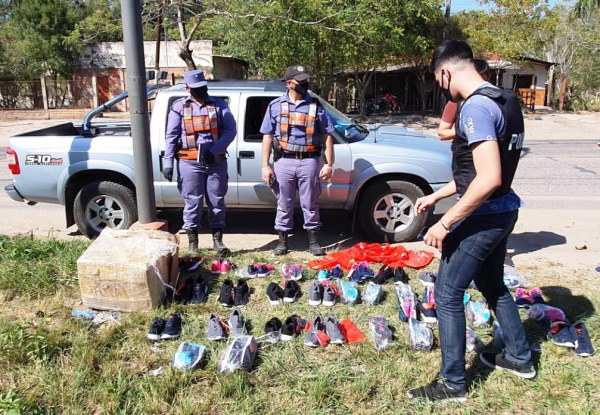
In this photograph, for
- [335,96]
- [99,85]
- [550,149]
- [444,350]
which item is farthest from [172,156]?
[99,85]

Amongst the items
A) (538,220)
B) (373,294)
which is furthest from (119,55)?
(373,294)

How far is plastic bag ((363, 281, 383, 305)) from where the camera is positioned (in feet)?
14.3

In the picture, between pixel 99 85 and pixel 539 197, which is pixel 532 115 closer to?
pixel 539 197

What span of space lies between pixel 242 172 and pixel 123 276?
2.19 meters

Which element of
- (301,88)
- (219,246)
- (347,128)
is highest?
(301,88)

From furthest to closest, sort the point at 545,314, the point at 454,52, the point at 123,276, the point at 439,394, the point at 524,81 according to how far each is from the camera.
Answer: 1. the point at 524,81
2. the point at 123,276
3. the point at 545,314
4. the point at 439,394
5. the point at 454,52

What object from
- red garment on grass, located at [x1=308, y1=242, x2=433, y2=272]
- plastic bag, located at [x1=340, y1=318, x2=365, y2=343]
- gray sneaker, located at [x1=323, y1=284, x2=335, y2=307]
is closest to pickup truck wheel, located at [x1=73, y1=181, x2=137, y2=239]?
red garment on grass, located at [x1=308, y1=242, x2=433, y2=272]

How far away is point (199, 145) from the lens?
17.4 ft

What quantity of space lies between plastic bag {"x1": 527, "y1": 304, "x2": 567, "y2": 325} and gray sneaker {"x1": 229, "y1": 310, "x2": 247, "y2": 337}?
2.23 meters

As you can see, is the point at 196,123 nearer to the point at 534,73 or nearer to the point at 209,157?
the point at 209,157

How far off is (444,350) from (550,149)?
41.7ft

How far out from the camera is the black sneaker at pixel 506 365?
10.5ft

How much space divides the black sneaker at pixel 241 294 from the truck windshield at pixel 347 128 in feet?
7.41

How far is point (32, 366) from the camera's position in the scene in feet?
11.0
